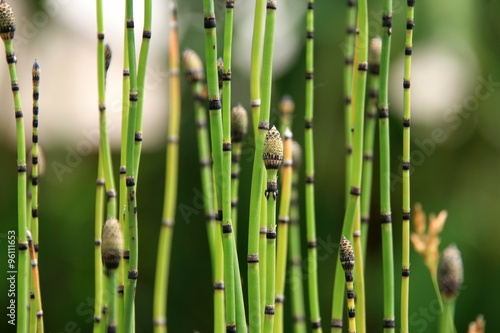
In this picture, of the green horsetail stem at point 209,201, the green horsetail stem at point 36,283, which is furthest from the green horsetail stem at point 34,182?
the green horsetail stem at point 209,201

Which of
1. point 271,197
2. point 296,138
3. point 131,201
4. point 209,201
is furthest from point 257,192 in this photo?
point 296,138

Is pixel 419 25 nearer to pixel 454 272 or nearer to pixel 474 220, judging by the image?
pixel 474 220

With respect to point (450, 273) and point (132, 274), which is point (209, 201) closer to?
point (132, 274)

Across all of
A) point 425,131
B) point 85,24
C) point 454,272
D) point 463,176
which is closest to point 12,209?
point 85,24

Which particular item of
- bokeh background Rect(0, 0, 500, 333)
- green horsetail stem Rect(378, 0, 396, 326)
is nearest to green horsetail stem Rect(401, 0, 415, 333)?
green horsetail stem Rect(378, 0, 396, 326)

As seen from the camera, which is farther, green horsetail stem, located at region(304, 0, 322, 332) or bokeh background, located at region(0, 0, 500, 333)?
bokeh background, located at region(0, 0, 500, 333)

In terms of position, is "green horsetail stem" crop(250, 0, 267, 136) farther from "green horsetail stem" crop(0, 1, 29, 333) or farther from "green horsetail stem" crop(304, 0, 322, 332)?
"green horsetail stem" crop(0, 1, 29, 333)
